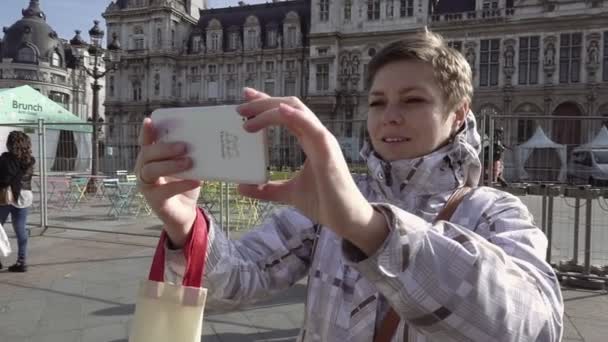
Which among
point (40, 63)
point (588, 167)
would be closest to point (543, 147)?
point (588, 167)

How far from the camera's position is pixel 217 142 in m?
0.96

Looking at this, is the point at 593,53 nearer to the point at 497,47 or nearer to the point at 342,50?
the point at 497,47

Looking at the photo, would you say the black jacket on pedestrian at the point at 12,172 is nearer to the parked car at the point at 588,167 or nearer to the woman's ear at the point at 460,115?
the woman's ear at the point at 460,115

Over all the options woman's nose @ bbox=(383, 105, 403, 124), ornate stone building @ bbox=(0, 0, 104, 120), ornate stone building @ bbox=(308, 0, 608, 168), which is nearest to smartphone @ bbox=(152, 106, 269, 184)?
woman's nose @ bbox=(383, 105, 403, 124)

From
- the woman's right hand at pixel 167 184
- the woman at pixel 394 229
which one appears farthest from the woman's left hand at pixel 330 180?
the woman's right hand at pixel 167 184

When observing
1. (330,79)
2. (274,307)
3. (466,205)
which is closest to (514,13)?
(330,79)

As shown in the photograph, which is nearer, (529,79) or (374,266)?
(374,266)

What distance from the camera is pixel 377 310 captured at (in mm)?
1077

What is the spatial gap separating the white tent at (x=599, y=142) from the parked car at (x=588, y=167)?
6.3 inches

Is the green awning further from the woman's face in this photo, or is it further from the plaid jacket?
the woman's face

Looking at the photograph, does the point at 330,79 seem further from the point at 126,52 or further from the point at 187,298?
the point at 187,298

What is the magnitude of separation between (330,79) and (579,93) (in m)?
16.4

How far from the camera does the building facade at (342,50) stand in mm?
29203

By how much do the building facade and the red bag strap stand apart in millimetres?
20242
